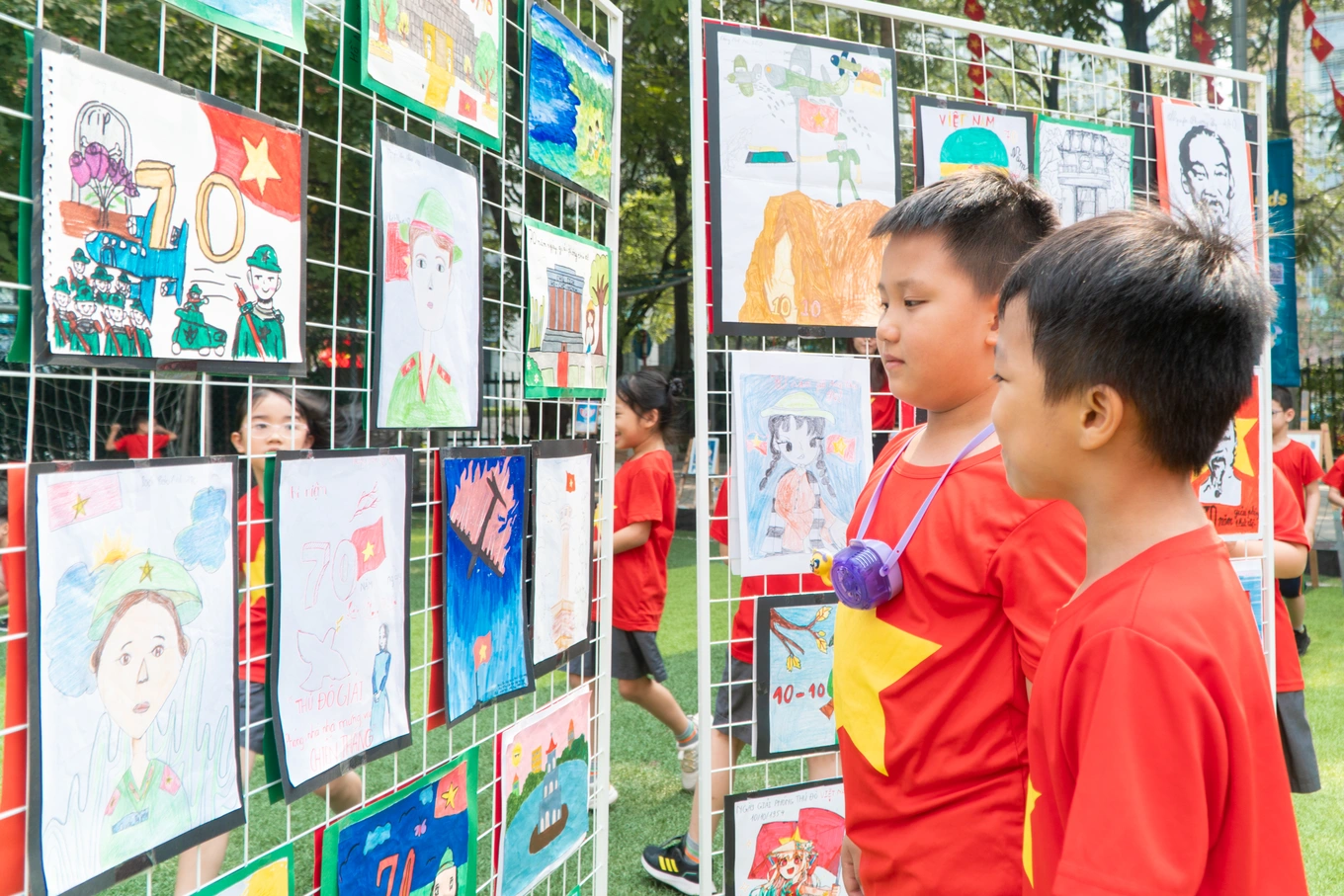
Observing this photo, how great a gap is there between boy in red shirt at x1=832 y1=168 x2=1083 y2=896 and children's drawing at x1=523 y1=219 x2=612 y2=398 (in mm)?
707

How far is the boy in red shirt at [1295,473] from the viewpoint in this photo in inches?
227

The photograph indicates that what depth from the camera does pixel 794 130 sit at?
225cm

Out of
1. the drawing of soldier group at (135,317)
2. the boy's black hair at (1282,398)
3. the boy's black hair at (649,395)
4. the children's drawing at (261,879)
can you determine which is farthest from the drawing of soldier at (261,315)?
the boy's black hair at (1282,398)

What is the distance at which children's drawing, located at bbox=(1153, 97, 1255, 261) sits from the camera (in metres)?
2.76

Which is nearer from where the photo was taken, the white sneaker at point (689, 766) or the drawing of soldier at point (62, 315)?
the drawing of soldier at point (62, 315)

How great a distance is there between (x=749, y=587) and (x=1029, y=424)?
1638 mm

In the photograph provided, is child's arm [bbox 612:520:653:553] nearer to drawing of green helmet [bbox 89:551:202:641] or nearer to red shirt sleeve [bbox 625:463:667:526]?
red shirt sleeve [bbox 625:463:667:526]

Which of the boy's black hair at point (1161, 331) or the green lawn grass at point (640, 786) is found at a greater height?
the boy's black hair at point (1161, 331)

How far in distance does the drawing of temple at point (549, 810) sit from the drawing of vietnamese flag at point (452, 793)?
302 mm

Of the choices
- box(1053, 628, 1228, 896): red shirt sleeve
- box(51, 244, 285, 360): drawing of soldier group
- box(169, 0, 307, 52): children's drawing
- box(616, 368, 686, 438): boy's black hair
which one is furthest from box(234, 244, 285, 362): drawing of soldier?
box(616, 368, 686, 438): boy's black hair

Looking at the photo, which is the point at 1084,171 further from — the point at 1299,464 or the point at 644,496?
the point at 1299,464

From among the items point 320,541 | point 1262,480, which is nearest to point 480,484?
point 320,541

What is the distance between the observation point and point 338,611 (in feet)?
4.70

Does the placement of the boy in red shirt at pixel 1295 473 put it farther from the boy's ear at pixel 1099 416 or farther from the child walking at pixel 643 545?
the boy's ear at pixel 1099 416
